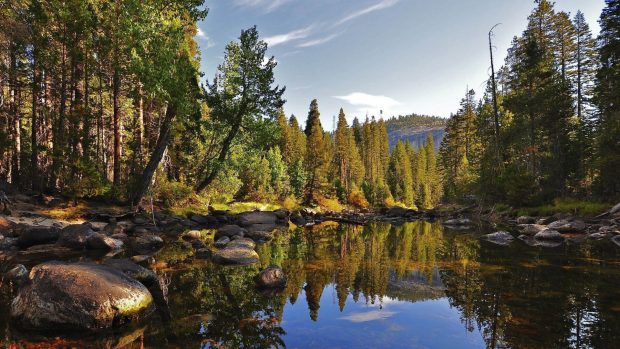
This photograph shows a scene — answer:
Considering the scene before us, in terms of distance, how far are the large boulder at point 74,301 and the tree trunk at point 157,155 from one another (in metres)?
13.7

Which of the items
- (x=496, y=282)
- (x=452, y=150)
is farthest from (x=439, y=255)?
(x=452, y=150)

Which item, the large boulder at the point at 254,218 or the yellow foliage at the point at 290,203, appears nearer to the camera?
the large boulder at the point at 254,218

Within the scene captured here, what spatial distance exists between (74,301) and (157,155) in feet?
49.0

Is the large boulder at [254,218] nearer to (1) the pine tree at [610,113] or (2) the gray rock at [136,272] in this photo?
(2) the gray rock at [136,272]

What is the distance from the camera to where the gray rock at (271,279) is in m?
8.98

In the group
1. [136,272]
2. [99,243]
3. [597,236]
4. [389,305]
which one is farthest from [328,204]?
[389,305]

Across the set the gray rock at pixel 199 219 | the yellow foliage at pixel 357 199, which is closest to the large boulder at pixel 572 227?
the gray rock at pixel 199 219

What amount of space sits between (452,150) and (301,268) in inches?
2157

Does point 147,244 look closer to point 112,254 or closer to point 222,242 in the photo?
point 112,254

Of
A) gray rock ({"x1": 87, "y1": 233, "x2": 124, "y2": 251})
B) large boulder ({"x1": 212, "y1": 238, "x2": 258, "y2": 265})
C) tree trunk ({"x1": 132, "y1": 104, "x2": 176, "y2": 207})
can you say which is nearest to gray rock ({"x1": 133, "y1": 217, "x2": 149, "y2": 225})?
tree trunk ({"x1": 132, "y1": 104, "x2": 176, "y2": 207})

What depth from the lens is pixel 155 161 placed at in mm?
20203

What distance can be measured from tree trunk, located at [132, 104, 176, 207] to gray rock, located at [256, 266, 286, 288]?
1290 centimetres

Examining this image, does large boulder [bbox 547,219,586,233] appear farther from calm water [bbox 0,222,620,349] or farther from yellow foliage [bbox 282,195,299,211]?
yellow foliage [bbox 282,195,299,211]

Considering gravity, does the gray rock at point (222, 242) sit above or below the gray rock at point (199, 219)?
below
